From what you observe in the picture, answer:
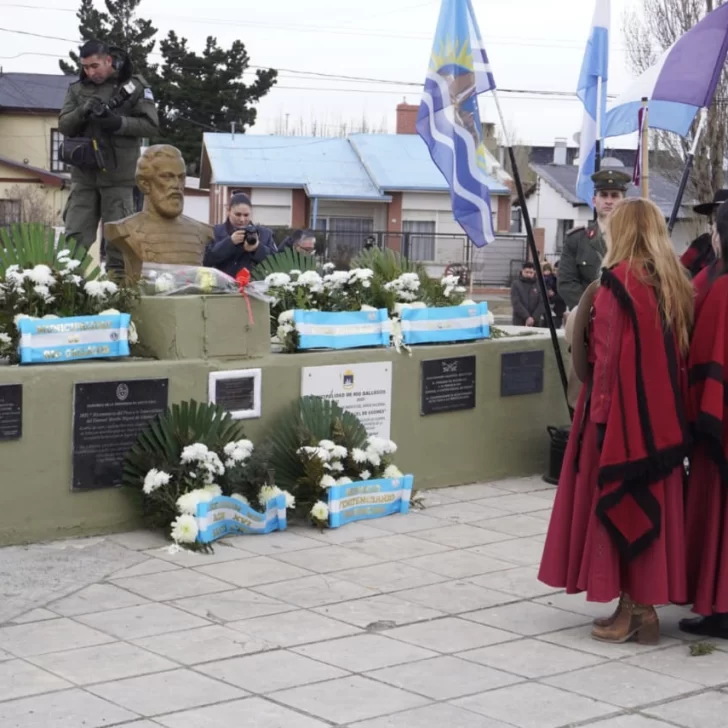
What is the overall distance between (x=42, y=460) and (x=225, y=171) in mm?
39030

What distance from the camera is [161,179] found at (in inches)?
334

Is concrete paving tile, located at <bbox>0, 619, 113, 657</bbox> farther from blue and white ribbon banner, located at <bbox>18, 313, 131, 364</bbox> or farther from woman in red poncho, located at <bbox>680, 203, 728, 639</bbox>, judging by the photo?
woman in red poncho, located at <bbox>680, 203, 728, 639</bbox>

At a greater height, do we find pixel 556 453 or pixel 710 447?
pixel 710 447

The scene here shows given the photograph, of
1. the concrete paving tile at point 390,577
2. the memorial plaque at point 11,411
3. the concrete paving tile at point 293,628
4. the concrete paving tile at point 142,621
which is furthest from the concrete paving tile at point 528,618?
the memorial plaque at point 11,411

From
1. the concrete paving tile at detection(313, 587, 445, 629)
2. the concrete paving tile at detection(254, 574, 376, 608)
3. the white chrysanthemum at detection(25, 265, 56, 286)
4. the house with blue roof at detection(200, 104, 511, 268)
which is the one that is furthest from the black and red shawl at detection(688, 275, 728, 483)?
the house with blue roof at detection(200, 104, 511, 268)

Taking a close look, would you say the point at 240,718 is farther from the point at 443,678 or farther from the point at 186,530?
the point at 186,530

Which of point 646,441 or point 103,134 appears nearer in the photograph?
point 646,441

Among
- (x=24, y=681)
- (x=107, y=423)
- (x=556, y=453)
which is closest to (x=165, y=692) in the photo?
(x=24, y=681)

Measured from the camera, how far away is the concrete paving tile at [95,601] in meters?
→ 6.07

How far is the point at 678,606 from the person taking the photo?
6367 millimetres

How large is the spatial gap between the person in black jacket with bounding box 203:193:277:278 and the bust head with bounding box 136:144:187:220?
46 cm

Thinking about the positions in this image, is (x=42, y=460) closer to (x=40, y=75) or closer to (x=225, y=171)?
(x=225, y=171)

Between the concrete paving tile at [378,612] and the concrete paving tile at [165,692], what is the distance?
3.47 ft

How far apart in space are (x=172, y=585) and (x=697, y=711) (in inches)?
106
